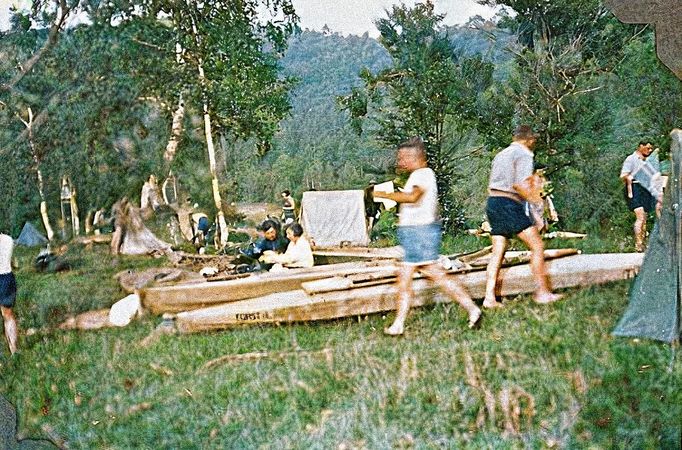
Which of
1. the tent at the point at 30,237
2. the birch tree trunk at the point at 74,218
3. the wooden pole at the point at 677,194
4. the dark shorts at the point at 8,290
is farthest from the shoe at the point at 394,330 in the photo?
the dark shorts at the point at 8,290

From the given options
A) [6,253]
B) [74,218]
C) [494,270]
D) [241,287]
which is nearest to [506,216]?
[494,270]

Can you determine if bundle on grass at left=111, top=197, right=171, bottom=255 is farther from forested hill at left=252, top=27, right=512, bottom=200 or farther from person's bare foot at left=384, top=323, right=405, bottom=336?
person's bare foot at left=384, top=323, right=405, bottom=336

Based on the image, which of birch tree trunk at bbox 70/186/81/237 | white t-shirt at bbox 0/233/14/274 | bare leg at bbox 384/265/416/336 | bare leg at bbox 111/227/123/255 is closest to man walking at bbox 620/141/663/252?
bare leg at bbox 384/265/416/336

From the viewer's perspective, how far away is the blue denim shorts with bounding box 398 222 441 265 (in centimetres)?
318

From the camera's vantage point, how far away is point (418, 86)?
3.22m

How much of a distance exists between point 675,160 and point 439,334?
37.4 inches

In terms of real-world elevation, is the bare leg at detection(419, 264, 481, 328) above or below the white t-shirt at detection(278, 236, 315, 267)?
below

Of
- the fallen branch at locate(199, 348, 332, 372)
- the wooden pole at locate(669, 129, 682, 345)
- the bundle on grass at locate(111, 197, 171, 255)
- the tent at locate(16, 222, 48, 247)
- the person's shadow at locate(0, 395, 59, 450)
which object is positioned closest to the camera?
the wooden pole at locate(669, 129, 682, 345)

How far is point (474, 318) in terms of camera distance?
3.22 meters

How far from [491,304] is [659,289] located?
1.81 ft

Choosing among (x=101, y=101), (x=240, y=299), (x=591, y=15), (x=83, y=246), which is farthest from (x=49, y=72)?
(x=591, y=15)

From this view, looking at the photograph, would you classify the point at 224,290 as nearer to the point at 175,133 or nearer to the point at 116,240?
the point at 116,240

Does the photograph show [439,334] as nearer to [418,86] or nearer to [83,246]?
[418,86]

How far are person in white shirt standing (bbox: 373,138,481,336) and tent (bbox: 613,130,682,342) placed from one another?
51cm
